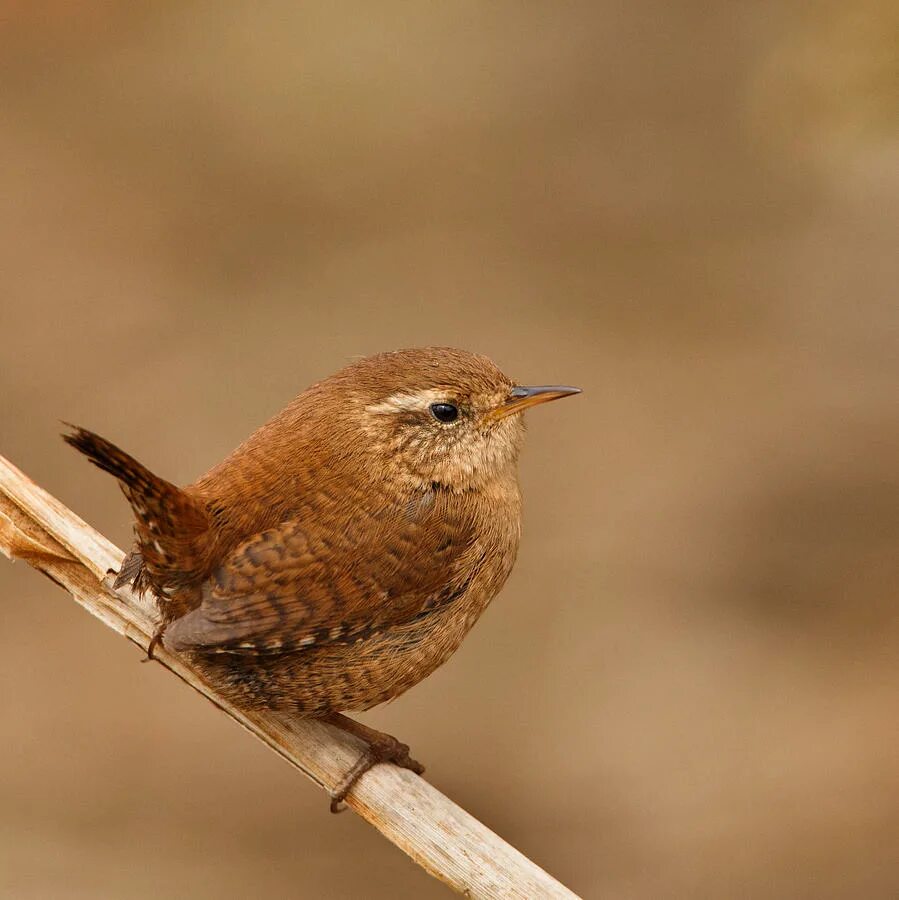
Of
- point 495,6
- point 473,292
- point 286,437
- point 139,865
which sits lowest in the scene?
point 139,865

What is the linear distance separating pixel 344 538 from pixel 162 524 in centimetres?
42

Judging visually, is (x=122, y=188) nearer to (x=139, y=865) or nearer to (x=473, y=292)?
(x=473, y=292)

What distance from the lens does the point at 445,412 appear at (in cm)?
334

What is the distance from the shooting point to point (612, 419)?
853cm

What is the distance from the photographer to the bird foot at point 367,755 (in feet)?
10.6

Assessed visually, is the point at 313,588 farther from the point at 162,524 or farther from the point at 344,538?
the point at 162,524

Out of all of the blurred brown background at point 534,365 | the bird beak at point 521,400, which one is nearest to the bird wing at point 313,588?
the bird beak at point 521,400

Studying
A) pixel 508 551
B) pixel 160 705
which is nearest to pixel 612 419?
pixel 160 705

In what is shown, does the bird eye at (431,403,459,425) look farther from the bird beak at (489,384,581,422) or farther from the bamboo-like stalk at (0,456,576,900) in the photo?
the bamboo-like stalk at (0,456,576,900)

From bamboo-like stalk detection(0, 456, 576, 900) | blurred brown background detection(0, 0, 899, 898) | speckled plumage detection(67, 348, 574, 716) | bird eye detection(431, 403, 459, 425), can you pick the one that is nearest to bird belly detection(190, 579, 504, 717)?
speckled plumage detection(67, 348, 574, 716)

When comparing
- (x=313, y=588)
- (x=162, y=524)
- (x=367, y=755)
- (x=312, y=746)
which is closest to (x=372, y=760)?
(x=367, y=755)

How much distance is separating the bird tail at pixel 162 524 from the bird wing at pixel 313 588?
9 centimetres

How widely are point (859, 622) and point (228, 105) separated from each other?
573 cm

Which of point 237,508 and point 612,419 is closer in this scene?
point 237,508
